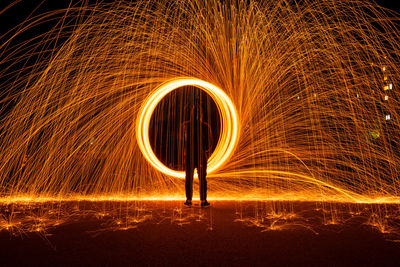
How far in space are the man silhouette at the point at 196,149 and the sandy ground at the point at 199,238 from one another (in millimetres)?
630

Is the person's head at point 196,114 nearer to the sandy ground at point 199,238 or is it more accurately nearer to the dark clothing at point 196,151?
the dark clothing at point 196,151

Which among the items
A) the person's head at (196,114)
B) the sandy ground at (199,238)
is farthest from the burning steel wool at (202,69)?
the sandy ground at (199,238)

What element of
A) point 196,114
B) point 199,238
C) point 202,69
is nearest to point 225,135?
point 196,114

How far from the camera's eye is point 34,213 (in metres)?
5.17

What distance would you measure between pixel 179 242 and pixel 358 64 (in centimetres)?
651

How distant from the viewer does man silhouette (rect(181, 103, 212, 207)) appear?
582 cm

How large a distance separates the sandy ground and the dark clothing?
2.18ft

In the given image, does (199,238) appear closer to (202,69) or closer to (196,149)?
(196,149)

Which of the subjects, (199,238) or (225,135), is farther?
(225,135)

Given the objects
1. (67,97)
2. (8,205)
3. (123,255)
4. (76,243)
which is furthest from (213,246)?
(67,97)

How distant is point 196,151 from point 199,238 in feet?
8.37

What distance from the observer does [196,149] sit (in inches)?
231

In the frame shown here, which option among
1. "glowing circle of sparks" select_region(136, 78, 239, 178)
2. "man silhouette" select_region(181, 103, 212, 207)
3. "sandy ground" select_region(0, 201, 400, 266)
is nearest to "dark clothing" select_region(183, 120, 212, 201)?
"man silhouette" select_region(181, 103, 212, 207)

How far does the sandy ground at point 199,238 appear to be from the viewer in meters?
2.77
